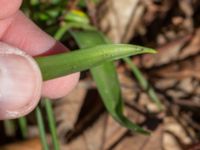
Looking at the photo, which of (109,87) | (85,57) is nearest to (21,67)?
(85,57)

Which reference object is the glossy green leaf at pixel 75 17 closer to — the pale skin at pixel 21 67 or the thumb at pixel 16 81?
the pale skin at pixel 21 67

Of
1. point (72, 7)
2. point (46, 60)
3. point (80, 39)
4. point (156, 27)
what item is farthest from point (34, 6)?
point (46, 60)

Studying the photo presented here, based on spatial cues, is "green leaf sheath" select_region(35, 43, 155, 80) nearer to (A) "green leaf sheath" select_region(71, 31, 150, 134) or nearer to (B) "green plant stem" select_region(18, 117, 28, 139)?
(A) "green leaf sheath" select_region(71, 31, 150, 134)

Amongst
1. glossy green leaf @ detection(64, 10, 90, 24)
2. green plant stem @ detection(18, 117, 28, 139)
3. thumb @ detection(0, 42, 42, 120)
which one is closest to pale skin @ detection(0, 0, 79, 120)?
thumb @ detection(0, 42, 42, 120)

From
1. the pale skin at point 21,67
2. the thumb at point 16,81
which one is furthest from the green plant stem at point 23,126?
the thumb at point 16,81

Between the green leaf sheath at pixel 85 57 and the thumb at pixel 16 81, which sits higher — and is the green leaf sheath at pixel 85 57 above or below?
above

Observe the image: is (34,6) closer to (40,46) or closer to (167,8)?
(40,46)

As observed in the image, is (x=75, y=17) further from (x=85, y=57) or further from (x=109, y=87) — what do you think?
(x=85, y=57)
